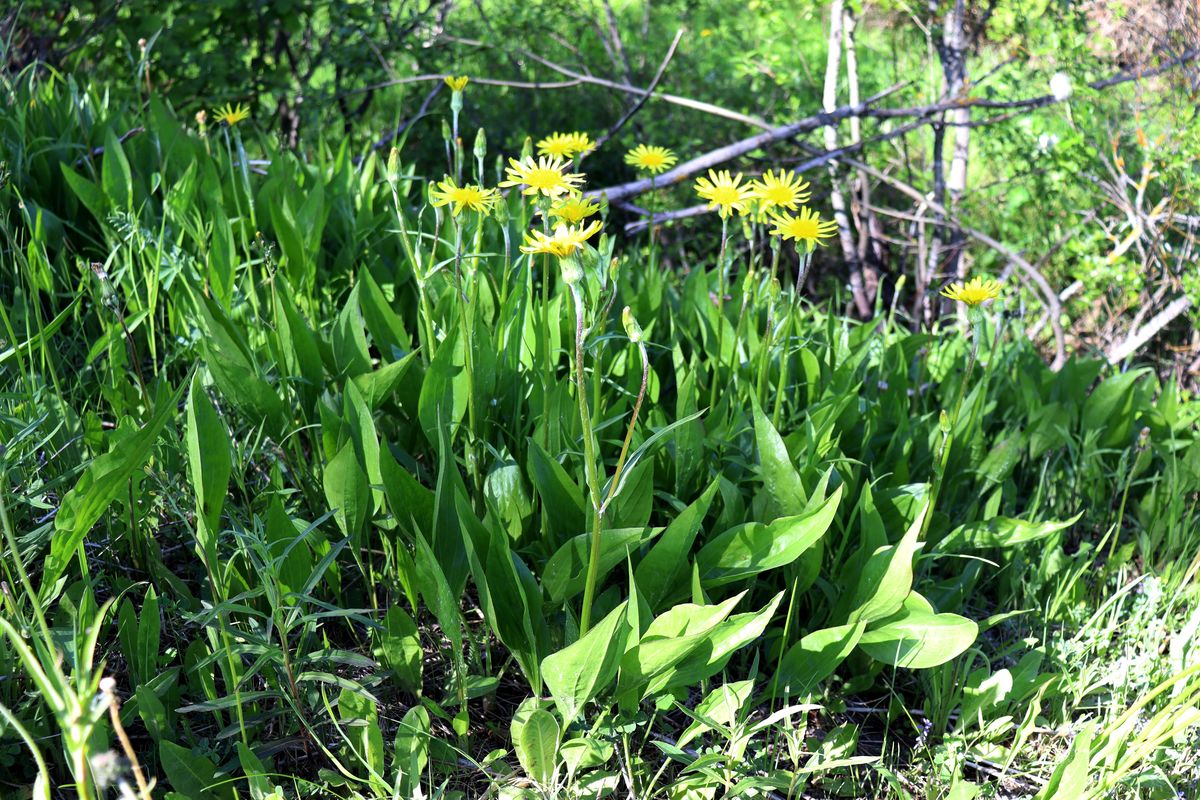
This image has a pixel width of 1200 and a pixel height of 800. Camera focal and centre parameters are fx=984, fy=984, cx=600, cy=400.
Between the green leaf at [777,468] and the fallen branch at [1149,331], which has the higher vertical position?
the green leaf at [777,468]

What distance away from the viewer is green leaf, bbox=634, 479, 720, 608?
142 centimetres

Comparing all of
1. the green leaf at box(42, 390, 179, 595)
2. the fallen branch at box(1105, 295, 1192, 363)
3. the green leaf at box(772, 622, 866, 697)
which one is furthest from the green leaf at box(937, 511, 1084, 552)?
the fallen branch at box(1105, 295, 1192, 363)

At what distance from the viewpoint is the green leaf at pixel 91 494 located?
4.09 feet

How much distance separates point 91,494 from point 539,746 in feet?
2.13

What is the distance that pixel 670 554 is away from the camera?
4.70 ft

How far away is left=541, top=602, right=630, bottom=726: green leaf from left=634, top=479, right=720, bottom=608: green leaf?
0.16 m

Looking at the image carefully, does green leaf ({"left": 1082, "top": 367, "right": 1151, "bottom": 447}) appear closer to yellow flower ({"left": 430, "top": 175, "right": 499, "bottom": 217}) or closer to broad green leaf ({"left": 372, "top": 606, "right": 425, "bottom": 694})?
yellow flower ({"left": 430, "top": 175, "right": 499, "bottom": 217})

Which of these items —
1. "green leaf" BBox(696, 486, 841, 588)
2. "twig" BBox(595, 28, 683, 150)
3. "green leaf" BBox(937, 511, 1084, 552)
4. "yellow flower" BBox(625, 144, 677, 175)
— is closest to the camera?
"green leaf" BBox(696, 486, 841, 588)

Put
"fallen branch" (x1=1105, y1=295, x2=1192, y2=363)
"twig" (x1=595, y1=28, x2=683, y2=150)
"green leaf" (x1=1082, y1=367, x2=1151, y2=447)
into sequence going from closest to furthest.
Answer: "green leaf" (x1=1082, y1=367, x2=1151, y2=447) → "twig" (x1=595, y1=28, x2=683, y2=150) → "fallen branch" (x1=1105, y1=295, x2=1192, y2=363)

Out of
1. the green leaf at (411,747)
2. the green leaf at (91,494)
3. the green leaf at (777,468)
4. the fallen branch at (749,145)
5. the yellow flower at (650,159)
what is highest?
the yellow flower at (650,159)

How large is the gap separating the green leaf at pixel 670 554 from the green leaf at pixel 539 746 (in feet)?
0.90

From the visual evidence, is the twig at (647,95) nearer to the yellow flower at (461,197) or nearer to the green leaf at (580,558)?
the yellow flower at (461,197)

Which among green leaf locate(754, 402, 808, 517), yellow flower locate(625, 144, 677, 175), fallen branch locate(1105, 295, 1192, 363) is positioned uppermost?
yellow flower locate(625, 144, 677, 175)

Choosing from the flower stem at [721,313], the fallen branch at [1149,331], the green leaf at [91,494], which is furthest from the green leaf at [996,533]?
the fallen branch at [1149,331]
